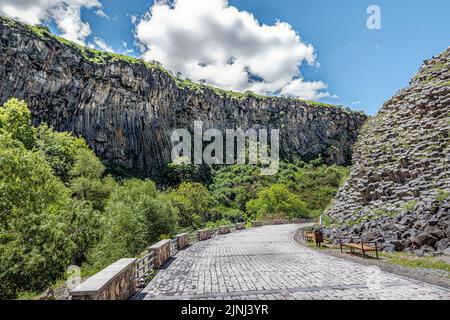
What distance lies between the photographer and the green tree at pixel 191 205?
33.7 m

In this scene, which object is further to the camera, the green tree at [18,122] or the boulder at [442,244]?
the green tree at [18,122]

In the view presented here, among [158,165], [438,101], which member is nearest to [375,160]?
[438,101]

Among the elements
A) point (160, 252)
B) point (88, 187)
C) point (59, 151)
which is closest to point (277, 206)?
point (88, 187)

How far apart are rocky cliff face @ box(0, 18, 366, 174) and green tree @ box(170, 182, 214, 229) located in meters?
21.1

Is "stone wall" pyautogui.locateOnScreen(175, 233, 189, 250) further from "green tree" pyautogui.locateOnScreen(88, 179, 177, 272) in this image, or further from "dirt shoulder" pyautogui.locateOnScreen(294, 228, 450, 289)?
"dirt shoulder" pyautogui.locateOnScreen(294, 228, 450, 289)

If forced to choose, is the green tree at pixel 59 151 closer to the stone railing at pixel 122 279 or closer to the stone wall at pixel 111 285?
the stone railing at pixel 122 279

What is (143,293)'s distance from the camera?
21.9ft

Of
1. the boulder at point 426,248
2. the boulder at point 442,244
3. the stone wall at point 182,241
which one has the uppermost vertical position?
A: the boulder at point 442,244

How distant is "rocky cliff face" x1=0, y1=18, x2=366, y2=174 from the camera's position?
44.7 m

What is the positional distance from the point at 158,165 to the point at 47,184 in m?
46.6

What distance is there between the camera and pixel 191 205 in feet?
122

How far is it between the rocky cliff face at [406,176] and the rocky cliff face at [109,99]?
1825 inches

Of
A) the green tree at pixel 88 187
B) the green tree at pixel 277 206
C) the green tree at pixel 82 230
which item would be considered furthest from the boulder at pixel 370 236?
the green tree at pixel 277 206
